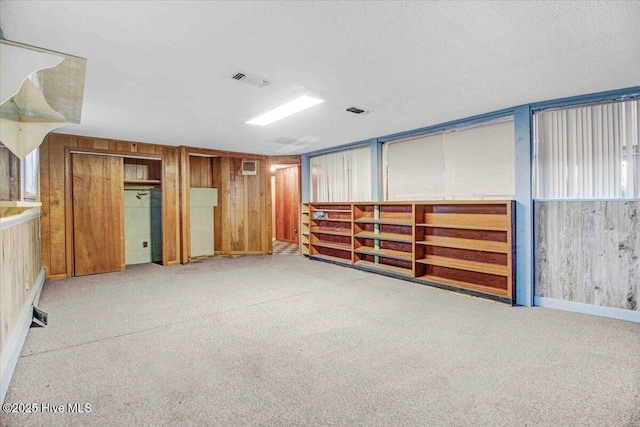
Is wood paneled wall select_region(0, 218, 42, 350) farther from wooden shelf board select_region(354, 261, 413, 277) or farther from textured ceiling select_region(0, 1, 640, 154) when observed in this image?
wooden shelf board select_region(354, 261, 413, 277)

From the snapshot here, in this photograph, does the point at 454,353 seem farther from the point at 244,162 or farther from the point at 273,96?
the point at 244,162

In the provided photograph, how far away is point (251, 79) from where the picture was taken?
295 centimetres

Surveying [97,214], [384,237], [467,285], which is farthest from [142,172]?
[467,285]

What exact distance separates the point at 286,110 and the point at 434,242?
2775 mm

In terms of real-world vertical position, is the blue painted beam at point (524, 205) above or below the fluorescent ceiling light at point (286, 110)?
below

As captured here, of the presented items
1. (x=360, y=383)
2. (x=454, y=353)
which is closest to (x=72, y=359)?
(x=360, y=383)

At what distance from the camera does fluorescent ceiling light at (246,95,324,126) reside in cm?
359

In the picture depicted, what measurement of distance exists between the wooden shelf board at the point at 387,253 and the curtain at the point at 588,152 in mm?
1960

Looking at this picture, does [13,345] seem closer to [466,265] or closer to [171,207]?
[171,207]

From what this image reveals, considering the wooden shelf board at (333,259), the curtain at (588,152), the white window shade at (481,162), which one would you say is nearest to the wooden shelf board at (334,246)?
the wooden shelf board at (333,259)

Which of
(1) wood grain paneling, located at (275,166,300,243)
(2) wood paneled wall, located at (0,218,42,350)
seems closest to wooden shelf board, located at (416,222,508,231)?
(2) wood paneled wall, located at (0,218,42,350)

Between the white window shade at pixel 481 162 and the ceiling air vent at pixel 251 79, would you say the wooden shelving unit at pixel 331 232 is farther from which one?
the ceiling air vent at pixel 251 79

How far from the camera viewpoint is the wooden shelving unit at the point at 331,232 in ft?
20.4

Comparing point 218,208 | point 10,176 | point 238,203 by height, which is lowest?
point 218,208
